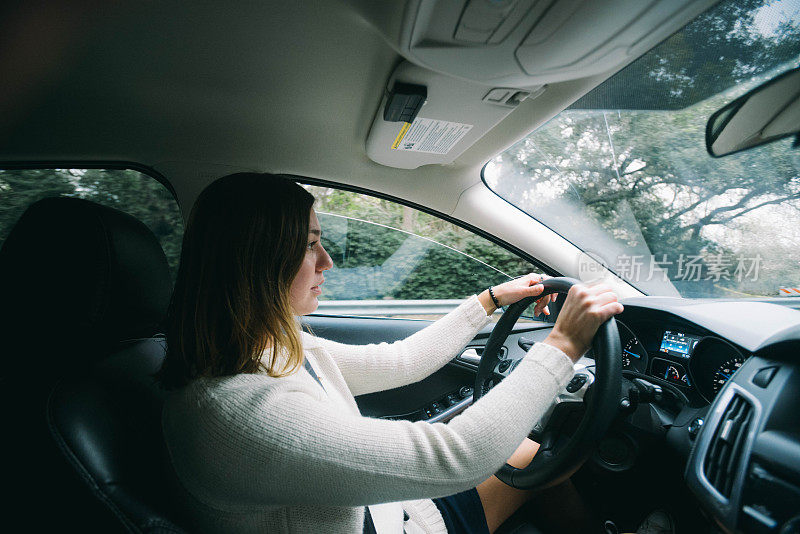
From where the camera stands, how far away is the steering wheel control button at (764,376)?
104 centimetres

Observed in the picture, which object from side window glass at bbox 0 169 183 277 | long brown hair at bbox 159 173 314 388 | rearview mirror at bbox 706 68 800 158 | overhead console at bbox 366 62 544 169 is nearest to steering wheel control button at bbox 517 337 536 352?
overhead console at bbox 366 62 544 169

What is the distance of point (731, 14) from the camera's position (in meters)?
1.15

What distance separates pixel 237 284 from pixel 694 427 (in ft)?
4.26

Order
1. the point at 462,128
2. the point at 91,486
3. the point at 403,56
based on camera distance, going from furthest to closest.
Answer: the point at 462,128 → the point at 403,56 → the point at 91,486

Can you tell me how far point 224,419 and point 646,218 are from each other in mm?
1837

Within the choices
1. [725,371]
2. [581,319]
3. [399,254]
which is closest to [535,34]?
[581,319]

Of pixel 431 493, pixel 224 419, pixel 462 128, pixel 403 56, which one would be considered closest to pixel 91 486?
pixel 224 419

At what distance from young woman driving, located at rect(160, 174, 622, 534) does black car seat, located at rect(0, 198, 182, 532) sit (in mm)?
110

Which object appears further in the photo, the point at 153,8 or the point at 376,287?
the point at 376,287

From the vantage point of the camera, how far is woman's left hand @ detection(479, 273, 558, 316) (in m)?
1.38

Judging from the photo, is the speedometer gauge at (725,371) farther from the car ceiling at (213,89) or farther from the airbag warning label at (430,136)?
the airbag warning label at (430,136)

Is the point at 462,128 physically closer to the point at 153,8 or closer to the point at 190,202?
the point at 153,8

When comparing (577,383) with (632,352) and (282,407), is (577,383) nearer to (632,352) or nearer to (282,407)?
(632,352)

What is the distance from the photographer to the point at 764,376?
41.4 inches
